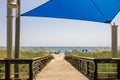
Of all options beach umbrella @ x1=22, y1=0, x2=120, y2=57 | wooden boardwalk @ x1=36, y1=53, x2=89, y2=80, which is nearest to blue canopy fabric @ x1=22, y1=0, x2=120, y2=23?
beach umbrella @ x1=22, y1=0, x2=120, y2=57

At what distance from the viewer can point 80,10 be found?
9.81 m

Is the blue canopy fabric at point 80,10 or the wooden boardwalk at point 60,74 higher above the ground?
the blue canopy fabric at point 80,10

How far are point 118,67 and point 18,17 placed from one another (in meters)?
3.48

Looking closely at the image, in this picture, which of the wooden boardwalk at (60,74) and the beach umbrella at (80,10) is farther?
Answer: the wooden boardwalk at (60,74)

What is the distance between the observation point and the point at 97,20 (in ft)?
34.4

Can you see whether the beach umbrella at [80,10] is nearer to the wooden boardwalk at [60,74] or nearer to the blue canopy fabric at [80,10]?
the blue canopy fabric at [80,10]

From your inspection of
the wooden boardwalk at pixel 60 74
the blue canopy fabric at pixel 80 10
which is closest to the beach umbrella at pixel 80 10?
the blue canopy fabric at pixel 80 10

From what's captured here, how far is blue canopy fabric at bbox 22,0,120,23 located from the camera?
934 centimetres

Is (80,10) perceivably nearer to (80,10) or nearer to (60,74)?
(80,10)

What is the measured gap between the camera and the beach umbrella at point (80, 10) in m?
9.33

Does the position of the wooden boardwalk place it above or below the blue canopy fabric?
below

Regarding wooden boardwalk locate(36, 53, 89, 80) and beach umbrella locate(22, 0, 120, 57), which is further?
wooden boardwalk locate(36, 53, 89, 80)

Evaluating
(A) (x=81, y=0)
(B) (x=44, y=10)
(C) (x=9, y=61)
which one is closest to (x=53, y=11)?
(B) (x=44, y=10)

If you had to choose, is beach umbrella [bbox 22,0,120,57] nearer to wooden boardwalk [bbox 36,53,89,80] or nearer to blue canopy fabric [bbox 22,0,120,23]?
blue canopy fabric [bbox 22,0,120,23]
